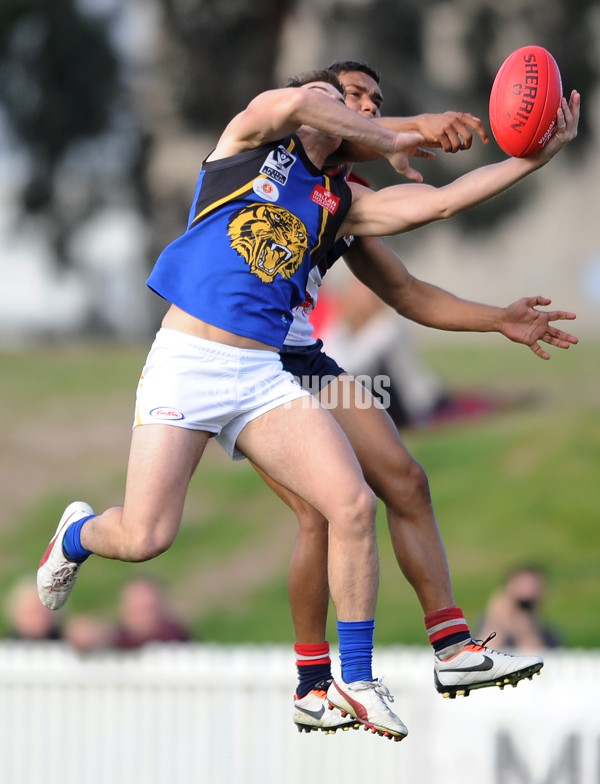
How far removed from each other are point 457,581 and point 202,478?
4.05 m

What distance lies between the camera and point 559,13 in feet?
63.0

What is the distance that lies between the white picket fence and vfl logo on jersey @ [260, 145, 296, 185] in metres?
4.49

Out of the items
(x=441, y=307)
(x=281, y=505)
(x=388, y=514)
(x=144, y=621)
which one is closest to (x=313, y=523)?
(x=388, y=514)

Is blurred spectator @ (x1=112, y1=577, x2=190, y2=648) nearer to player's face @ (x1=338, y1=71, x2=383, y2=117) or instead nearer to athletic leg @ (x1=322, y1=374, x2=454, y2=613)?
athletic leg @ (x1=322, y1=374, x2=454, y2=613)

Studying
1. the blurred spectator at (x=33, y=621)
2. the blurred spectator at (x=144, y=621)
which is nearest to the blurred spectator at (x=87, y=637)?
the blurred spectator at (x=144, y=621)

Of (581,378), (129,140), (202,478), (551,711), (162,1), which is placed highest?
(162,1)

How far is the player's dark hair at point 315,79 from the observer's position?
518cm

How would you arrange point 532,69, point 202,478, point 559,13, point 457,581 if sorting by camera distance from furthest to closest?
1. point 559,13
2. point 202,478
3. point 457,581
4. point 532,69

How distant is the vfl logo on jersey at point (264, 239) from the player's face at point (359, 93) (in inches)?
26.3

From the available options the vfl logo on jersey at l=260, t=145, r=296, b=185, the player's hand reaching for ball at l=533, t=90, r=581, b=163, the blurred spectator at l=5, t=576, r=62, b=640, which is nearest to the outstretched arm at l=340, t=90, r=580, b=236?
the player's hand reaching for ball at l=533, t=90, r=581, b=163

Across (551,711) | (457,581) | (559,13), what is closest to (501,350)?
(559,13)

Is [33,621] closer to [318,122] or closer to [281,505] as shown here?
[281,505]

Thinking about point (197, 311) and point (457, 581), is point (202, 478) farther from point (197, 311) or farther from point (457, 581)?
point (197, 311)

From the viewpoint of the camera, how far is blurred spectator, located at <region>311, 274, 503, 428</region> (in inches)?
595
